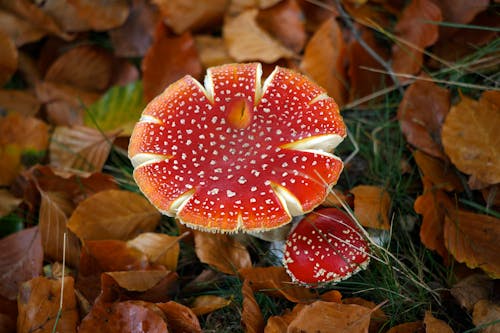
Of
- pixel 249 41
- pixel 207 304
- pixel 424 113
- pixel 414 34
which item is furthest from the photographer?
pixel 249 41

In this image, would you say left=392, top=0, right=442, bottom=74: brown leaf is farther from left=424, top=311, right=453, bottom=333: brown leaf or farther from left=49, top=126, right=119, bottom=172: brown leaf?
left=49, top=126, right=119, bottom=172: brown leaf

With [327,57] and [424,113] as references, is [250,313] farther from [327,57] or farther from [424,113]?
[327,57]

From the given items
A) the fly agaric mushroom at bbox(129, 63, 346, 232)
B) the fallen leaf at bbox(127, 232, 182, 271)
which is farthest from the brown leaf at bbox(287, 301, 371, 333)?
the fallen leaf at bbox(127, 232, 182, 271)

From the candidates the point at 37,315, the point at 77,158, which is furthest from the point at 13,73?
the point at 37,315

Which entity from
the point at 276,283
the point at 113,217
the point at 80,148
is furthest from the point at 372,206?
the point at 80,148

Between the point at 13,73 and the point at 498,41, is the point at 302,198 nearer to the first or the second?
the point at 498,41

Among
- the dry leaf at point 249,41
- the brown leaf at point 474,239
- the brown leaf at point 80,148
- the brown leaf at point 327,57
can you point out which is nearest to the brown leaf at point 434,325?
the brown leaf at point 474,239
